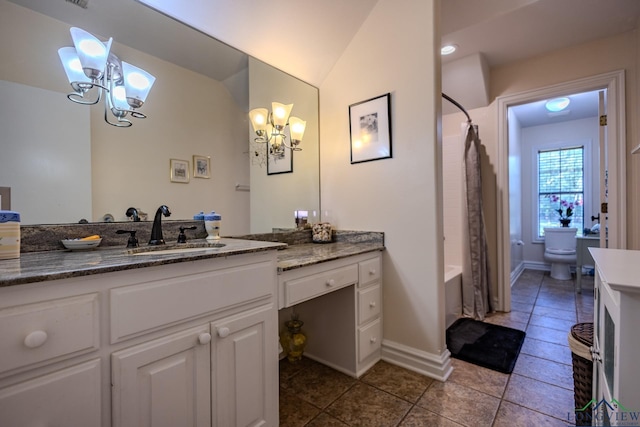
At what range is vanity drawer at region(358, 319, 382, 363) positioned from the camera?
6.06 ft

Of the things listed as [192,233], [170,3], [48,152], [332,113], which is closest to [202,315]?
[192,233]

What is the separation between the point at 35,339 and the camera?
729mm

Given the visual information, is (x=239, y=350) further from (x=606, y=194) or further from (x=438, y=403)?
(x=606, y=194)

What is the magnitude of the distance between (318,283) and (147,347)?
0.85 meters

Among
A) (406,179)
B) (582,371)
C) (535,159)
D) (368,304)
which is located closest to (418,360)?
(368,304)

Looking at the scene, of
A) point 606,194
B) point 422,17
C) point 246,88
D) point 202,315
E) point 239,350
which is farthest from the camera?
point 606,194

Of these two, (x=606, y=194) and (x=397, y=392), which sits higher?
(x=606, y=194)

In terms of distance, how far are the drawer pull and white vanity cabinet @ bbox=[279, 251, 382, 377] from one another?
1.08m

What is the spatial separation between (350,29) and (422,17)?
0.54 metres

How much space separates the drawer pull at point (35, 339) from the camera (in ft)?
2.37

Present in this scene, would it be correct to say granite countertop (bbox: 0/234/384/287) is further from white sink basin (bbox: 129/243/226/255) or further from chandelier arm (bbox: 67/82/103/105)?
chandelier arm (bbox: 67/82/103/105)

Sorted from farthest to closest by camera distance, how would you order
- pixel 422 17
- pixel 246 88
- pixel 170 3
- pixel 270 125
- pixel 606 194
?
1. pixel 606 194
2. pixel 270 125
3. pixel 246 88
4. pixel 422 17
5. pixel 170 3

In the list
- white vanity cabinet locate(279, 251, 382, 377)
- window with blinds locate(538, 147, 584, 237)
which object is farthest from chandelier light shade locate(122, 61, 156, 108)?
window with blinds locate(538, 147, 584, 237)

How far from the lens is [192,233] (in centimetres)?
165
